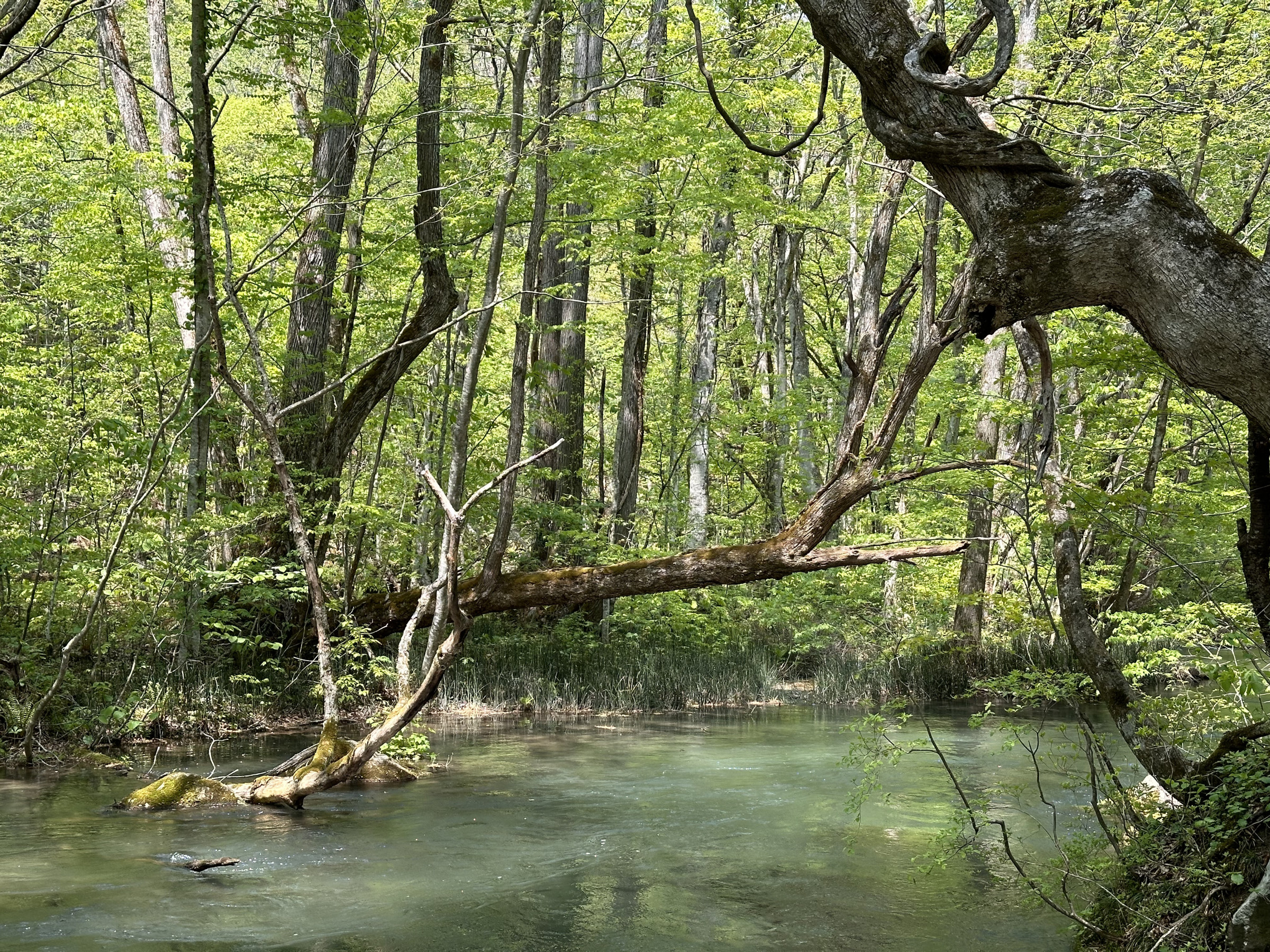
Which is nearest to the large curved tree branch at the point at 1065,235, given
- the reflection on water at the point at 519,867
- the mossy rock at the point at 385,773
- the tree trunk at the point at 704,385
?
the reflection on water at the point at 519,867

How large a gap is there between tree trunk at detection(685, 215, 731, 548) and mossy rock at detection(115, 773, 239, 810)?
887 centimetres

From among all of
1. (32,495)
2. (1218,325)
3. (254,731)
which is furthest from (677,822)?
(32,495)

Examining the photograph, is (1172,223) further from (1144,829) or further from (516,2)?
(516,2)

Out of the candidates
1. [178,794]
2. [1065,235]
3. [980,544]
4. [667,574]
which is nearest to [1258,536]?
[1065,235]

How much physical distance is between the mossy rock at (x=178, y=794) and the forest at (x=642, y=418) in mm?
38

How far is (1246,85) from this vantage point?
8914 mm

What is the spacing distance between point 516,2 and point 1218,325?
822cm

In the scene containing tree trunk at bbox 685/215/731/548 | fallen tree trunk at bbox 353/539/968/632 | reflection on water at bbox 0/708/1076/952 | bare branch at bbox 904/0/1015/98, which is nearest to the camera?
bare branch at bbox 904/0/1015/98

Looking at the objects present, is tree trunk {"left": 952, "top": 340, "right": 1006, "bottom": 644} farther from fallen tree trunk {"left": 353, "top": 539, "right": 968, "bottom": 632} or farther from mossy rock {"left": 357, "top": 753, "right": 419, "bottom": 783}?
mossy rock {"left": 357, "top": 753, "right": 419, "bottom": 783}

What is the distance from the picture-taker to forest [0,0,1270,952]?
3.67 metres

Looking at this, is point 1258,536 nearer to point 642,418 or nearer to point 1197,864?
point 1197,864

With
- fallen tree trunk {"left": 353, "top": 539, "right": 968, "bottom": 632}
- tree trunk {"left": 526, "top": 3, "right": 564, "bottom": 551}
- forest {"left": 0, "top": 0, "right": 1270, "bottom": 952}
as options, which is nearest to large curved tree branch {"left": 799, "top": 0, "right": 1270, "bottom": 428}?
forest {"left": 0, "top": 0, "right": 1270, "bottom": 952}

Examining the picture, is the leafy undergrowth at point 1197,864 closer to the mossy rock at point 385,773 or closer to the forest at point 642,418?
the forest at point 642,418

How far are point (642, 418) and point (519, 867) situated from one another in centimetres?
1001
